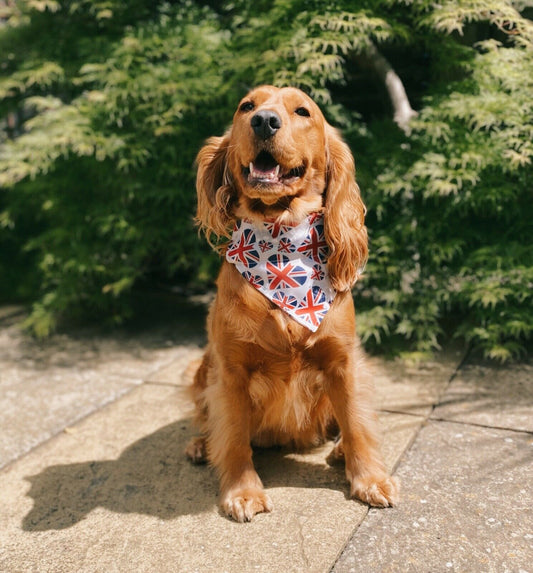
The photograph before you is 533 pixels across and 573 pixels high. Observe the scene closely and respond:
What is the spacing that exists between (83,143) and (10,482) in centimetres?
251

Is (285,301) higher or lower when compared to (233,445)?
higher

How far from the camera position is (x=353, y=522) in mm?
2369

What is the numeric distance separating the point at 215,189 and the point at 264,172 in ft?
1.31

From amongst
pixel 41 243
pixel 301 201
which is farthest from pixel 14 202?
pixel 301 201

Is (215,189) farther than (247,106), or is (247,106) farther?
(215,189)

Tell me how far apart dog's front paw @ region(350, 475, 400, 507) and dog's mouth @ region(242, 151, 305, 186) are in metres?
1.30

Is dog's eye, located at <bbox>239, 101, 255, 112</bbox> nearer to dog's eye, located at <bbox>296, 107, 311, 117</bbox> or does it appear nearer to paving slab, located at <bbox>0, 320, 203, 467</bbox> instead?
dog's eye, located at <bbox>296, 107, 311, 117</bbox>

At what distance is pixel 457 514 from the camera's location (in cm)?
237

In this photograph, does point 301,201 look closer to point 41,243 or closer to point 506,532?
point 506,532

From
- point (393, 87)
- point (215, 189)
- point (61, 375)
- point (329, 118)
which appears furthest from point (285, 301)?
point (393, 87)

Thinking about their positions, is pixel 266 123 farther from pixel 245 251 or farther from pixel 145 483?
pixel 145 483

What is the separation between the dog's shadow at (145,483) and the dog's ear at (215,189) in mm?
1153

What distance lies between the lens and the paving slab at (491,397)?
3.13 metres

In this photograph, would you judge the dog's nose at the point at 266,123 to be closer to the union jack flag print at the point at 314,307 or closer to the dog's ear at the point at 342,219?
the dog's ear at the point at 342,219
